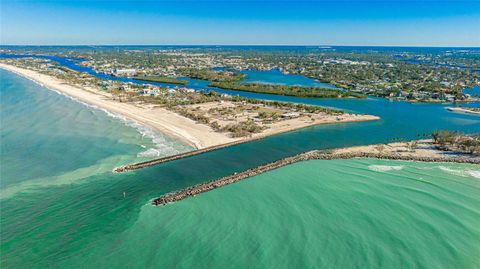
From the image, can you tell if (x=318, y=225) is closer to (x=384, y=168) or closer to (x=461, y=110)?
(x=384, y=168)

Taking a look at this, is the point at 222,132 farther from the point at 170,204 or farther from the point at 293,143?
the point at 170,204

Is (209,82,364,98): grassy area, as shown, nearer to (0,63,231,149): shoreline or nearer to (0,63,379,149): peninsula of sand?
(0,63,379,149): peninsula of sand

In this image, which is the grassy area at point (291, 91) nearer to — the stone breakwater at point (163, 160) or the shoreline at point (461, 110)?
the shoreline at point (461, 110)

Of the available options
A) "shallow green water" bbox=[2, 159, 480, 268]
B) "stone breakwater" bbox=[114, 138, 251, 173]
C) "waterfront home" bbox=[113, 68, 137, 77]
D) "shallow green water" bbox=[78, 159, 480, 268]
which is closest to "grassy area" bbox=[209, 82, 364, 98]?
"waterfront home" bbox=[113, 68, 137, 77]

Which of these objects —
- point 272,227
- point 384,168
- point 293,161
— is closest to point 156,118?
point 293,161

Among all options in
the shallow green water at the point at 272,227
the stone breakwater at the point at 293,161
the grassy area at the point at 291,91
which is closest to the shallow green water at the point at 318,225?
the shallow green water at the point at 272,227

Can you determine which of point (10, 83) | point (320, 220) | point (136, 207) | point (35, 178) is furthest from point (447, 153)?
point (10, 83)
